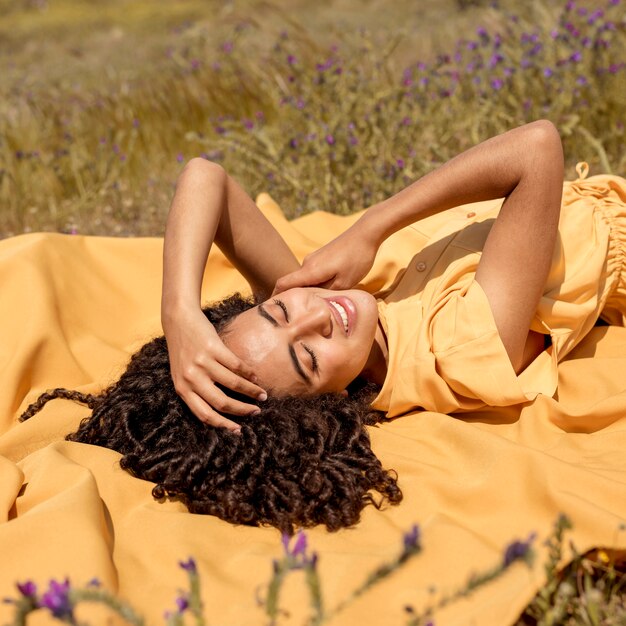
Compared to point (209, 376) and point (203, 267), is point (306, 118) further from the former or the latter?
point (209, 376)

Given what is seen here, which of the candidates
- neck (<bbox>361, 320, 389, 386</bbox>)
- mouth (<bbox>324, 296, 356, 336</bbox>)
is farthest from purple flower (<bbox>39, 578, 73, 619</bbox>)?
neck (<bbox>361, 320, 389, 386</bbox>)

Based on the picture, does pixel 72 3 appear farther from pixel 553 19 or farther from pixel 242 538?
pixel 242 538

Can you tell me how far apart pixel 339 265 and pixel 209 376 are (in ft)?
2.12

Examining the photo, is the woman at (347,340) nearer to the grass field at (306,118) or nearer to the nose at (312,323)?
the nose at (312,323)

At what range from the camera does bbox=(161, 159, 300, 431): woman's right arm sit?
2.33m

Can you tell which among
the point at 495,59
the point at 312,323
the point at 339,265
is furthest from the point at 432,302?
the point at 495,59

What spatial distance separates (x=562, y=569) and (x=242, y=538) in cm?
77

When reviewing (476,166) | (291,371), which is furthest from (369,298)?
(476,166)

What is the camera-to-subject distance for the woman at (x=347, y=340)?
2.32m

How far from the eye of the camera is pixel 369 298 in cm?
261

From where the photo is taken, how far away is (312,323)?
8.08 feet

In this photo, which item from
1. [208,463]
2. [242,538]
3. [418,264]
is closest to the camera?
[242,538]

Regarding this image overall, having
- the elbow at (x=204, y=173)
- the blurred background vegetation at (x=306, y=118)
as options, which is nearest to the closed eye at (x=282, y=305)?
the elbow at (x=204, y=173)

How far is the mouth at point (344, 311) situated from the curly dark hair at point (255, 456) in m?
0.21
